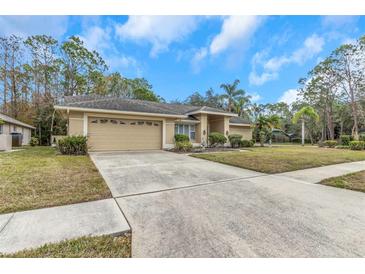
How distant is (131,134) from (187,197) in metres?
9.45

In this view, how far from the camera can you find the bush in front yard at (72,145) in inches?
374

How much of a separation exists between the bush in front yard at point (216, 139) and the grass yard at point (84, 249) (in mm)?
13512

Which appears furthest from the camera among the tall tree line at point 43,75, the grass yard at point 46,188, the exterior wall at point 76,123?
the tall tree line at point 43,75

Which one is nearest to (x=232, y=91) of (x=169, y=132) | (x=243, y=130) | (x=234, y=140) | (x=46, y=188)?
(x=243, y=130)

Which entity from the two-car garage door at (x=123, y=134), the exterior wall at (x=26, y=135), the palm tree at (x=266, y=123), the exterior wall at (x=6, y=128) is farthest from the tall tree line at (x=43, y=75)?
the palm tree at (x=266, y=123)

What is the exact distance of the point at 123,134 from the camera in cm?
1213

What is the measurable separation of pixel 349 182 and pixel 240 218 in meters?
4.34

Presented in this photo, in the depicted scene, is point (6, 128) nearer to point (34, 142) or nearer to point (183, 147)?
point (34, 142)

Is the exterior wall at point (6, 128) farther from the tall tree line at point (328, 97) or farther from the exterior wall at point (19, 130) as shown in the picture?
the tall tree line at point (328, 97)

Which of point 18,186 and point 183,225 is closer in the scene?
point 183,225

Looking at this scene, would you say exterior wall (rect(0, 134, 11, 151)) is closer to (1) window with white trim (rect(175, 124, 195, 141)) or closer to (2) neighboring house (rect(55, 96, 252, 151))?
(2) neighboring house (rect(55, 96, 252, 151))

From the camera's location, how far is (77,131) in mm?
10844
